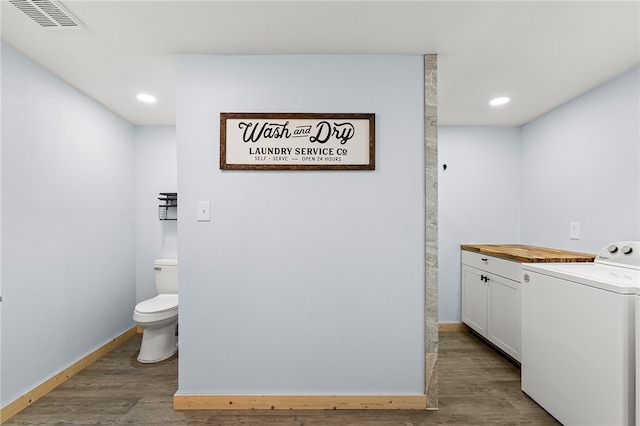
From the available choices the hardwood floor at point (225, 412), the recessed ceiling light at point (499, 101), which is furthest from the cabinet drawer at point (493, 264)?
the recessed ceiling light at point (499, 101)

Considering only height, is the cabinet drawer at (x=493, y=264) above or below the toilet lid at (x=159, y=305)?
above

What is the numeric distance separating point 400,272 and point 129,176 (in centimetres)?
287

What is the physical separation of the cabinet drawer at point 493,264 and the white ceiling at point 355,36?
1413mm

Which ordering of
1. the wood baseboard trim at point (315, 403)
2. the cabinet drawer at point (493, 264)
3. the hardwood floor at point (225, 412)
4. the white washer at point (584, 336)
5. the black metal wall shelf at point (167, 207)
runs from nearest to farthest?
the white washer at point (584, 336), the hardwood floor at point (225, 412), the wood baseboard trim at point (315, 403), the cabinet drawer at point (493, 264), the black metal wall shelf at point (167, 207)

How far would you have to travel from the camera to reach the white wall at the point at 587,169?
84.7 inches

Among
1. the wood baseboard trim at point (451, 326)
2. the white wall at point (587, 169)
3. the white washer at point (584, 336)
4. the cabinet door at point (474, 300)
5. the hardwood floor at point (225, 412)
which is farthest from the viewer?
the wood baseboard trim at point (451, 326)

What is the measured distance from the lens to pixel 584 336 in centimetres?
163

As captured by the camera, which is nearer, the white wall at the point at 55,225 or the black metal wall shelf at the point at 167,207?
the white wall at the point at 55,225

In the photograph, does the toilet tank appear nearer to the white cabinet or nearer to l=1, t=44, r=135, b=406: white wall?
l=1, t=44, r=135, b=406: white wall

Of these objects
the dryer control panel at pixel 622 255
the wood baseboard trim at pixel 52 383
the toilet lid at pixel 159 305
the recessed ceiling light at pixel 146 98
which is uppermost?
the recessed ceiling light at pixel 146 98

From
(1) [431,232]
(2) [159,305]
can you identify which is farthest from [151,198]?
(1) [431,232]

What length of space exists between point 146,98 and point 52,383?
2.24 metres

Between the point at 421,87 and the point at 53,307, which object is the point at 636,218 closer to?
the point at 421,87

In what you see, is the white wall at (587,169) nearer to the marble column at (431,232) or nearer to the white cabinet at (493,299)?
the white cabinet at (493,299)
